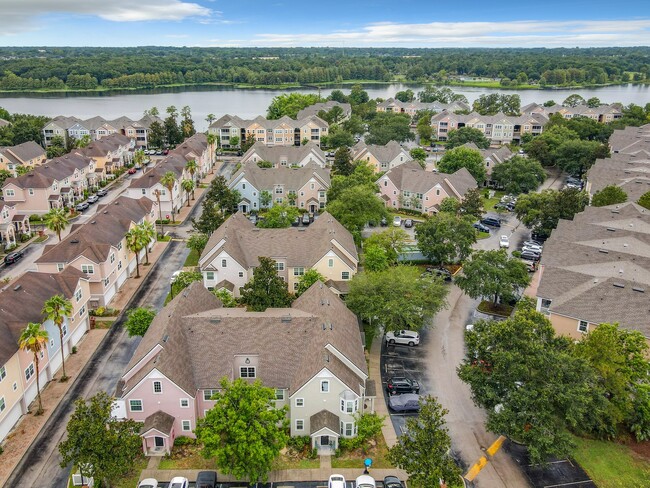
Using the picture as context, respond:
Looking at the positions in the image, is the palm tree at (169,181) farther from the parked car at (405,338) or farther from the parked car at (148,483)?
the parked car at (148,483)

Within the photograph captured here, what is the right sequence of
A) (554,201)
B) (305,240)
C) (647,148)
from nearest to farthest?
(305,240), (554,201), (647,148)

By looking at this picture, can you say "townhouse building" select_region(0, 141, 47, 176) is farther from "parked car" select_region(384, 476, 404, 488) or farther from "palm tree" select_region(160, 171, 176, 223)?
"parked car" select_region(384, 476, 404, 488)

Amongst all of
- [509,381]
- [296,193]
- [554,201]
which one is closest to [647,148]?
[554,201]

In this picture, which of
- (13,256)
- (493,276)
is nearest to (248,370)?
(493,276)

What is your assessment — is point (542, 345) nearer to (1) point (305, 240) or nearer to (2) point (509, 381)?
(2) point (509, 381)

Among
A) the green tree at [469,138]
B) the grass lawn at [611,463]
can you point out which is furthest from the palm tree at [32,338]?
the green tree at [469,138]

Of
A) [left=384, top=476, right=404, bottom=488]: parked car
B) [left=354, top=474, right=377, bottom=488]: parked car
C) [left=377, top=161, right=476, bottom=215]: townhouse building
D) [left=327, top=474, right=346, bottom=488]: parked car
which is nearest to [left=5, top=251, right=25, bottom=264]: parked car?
[left=327, top=474, right=346, bottom=488]: parked car

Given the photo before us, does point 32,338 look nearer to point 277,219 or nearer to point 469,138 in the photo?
point 277,219
